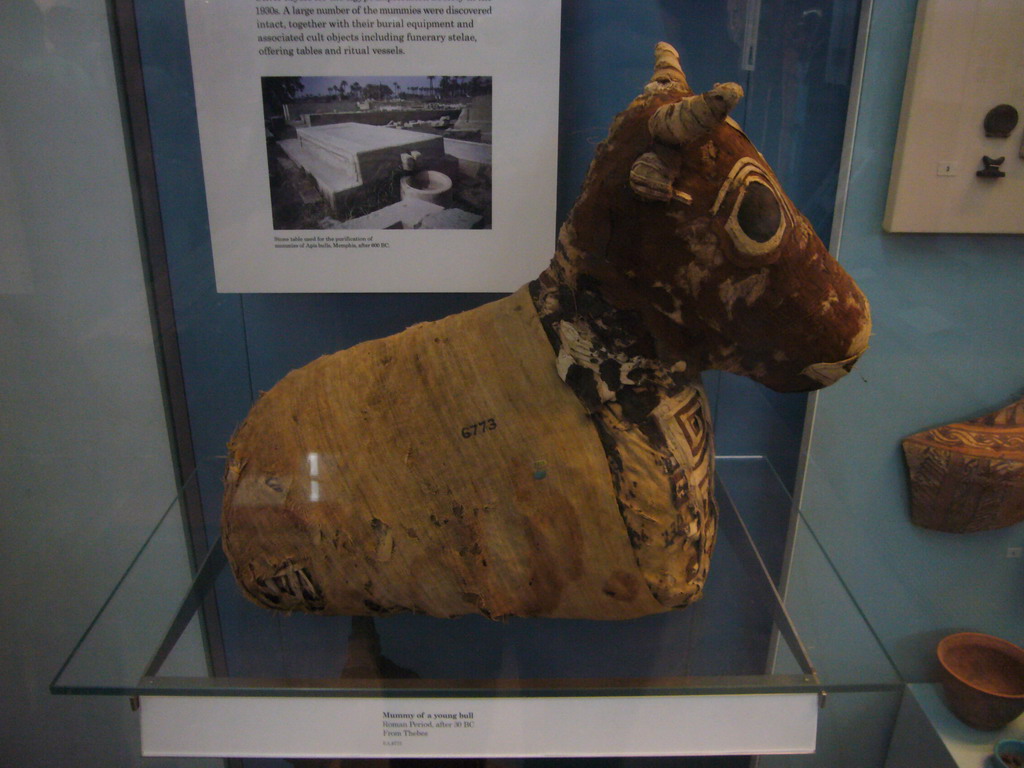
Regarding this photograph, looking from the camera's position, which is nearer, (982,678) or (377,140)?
(377,140)

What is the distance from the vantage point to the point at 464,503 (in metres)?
0.88

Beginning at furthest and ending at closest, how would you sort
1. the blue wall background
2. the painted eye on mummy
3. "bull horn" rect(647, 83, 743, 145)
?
the blue wall background < the painted eye on mummy < "bull horn" rect(647, 83, 743, 145)

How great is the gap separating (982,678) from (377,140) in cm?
131

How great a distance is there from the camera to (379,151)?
3.32 feet

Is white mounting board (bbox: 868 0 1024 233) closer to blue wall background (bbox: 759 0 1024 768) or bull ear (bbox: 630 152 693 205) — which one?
blue wall background (bbox: 759 0 1024 768)

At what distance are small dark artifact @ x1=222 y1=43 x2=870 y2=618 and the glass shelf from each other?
97mm

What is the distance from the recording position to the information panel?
0.95 metres

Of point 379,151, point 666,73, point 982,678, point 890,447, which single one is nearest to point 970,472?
Answer: point 890,447

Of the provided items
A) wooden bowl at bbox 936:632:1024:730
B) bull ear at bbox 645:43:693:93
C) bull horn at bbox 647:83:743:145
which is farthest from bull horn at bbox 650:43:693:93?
wooden bowl at bbox 936:632:1024:730

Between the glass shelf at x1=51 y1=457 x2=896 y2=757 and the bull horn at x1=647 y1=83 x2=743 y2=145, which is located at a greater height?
the bull horn at x1=647 y1=83 x2=743 y2=145

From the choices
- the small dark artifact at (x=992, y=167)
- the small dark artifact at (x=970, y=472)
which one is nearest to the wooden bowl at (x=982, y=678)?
the small dark artifact at (x=970, y=472)

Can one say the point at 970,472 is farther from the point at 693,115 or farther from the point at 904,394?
the point at 693,115

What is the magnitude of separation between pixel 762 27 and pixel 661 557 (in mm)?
717

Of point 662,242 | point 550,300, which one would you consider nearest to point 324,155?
point 550,300
